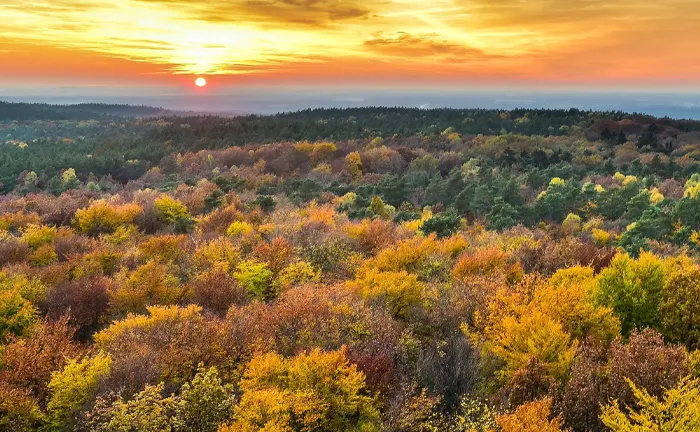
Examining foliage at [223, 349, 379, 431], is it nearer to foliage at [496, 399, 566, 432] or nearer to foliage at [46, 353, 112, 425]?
foliage at [496, 399, 566, 432]

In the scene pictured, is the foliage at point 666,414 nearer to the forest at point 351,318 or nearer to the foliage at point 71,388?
the forest at point 351,318

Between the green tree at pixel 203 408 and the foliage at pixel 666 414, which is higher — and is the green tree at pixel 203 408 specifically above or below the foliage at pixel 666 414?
below

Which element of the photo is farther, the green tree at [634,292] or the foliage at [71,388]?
the green tree at [634,292]

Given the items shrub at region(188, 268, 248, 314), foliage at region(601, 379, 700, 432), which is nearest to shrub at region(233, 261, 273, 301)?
shrub at region(188, 268, 248, 314)

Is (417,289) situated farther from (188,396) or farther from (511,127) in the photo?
(511,127)

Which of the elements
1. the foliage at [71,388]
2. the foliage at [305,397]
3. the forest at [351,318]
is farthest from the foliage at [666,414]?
the foliage at [71,388]

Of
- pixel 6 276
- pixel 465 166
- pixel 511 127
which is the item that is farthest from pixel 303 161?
pixel 6 276

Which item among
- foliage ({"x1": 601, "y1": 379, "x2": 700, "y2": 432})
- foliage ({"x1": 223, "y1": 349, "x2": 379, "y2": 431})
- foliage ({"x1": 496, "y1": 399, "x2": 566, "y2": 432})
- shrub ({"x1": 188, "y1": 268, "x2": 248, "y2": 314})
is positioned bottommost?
shrub ({"x1": 188, "y1": 268, "x2": 248, "y2": 314})

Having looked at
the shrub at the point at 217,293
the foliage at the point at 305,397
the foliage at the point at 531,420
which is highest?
the foliage at the point at 531,420

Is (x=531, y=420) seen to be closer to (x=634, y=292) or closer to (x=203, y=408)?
(x=203, y=408)

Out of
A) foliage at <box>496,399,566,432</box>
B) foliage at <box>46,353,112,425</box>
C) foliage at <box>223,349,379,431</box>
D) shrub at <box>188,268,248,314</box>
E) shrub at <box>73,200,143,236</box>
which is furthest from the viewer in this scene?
Answer: shrub at <box>73,200,143,236</box>

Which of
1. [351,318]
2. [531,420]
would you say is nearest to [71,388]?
[351,318]
